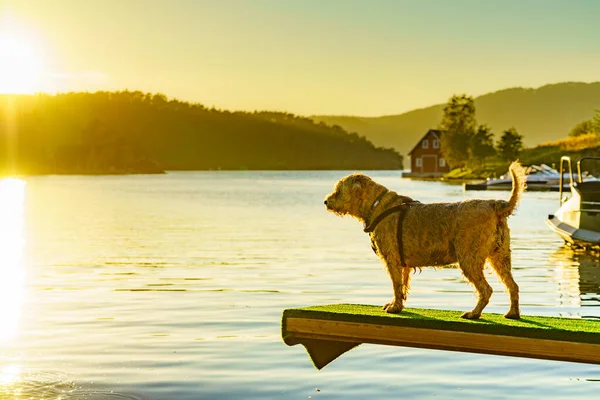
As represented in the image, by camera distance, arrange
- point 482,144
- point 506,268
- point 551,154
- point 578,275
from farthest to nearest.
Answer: point 482,144 → point 551,154 → point 578,275 → point 506,268

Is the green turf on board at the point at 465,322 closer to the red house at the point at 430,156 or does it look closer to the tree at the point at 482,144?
the tree at the point at 482,144

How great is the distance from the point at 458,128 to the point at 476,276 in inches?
5420

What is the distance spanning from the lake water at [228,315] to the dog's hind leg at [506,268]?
1650 millimetres

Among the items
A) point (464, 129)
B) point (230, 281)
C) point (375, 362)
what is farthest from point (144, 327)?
point (464, 129)

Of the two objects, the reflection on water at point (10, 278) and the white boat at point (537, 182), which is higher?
the white boat at point (537, 182)

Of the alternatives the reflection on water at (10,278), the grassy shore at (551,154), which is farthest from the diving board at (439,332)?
the grassy shore at (551,154)

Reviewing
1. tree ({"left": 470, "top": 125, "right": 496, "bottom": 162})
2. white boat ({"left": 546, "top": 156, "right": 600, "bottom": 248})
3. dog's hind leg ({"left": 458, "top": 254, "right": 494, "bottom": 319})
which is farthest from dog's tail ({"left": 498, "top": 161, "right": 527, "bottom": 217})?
tree ({"left": 470, "top": 125, "right": 496, "bottom": 162})

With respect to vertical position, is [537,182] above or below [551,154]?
below

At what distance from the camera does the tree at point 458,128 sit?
142750 mm

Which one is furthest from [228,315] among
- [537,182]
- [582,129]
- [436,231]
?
[582,129]

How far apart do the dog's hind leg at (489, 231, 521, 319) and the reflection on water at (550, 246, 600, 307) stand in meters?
8.90

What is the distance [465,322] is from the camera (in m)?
9.08

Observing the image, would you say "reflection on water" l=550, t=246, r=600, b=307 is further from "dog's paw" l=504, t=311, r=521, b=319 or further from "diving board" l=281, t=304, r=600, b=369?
"diving board" l=281, t=304, r=600, b=369

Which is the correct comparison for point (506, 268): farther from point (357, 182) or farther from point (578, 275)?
point (578, 275)
